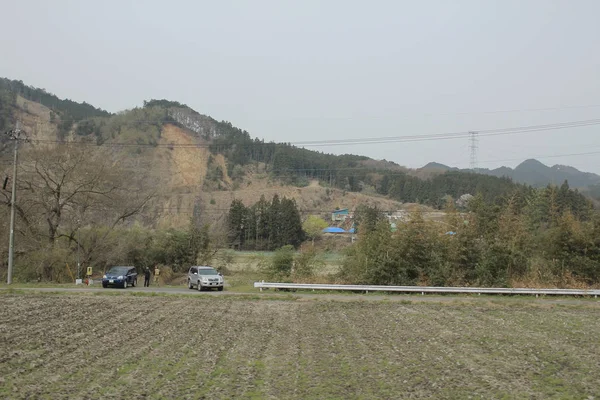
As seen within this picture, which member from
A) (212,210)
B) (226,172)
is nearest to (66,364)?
(212,210)

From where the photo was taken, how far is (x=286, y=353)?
36.5ft

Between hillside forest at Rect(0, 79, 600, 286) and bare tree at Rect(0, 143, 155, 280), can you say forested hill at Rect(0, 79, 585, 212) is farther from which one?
bare tree at Rect(0, 143, 155, 280)

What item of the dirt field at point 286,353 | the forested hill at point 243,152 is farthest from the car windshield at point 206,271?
the forested hill at point 243,152

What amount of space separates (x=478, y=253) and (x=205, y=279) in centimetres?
1761

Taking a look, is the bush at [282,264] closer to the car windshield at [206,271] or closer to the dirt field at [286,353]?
the car windshield at [206,271]

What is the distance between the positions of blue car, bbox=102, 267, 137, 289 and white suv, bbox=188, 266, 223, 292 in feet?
13.7

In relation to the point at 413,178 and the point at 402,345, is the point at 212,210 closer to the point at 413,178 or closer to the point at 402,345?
the point at 413,178

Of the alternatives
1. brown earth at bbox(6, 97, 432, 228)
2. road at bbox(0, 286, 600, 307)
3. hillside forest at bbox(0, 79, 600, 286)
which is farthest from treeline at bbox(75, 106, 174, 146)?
road at bbox(0, 286, 600, 307)

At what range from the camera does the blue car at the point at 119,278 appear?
98.5ft

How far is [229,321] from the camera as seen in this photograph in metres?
16.0

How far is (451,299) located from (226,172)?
105095mm

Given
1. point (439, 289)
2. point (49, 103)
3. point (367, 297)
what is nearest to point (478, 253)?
point (439, 289)

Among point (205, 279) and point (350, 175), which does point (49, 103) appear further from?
point (205, 279)

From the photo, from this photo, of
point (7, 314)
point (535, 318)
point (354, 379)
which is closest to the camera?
point (354, 379)
